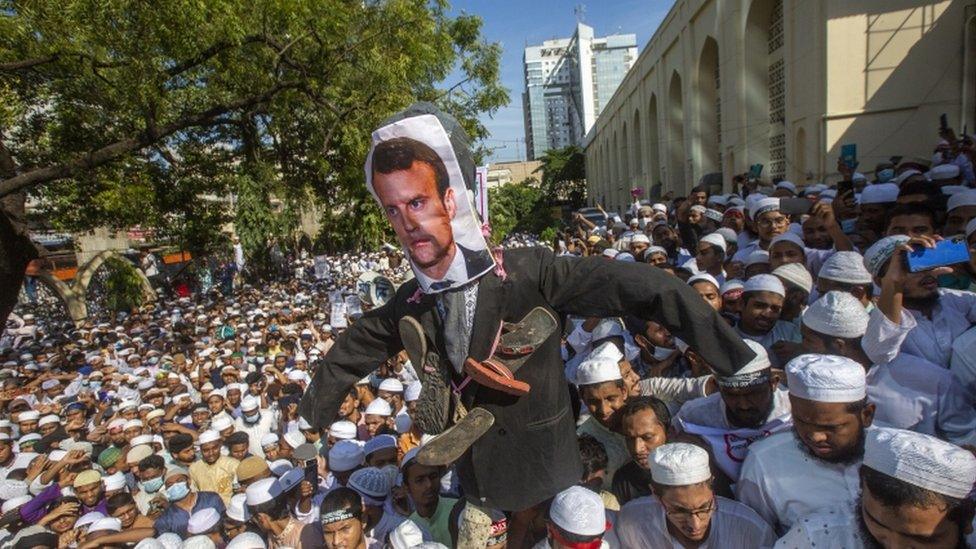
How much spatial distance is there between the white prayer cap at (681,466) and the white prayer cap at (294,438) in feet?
13.0

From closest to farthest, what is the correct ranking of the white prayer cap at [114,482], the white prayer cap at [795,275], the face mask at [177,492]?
the white prayer cap at [795,275] < the face mask at [177,492] < the white prayer cap at [114,482]

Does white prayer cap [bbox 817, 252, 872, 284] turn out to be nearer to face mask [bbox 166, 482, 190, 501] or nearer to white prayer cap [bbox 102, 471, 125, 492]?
face mask [bbox 166, 482, 190, 501]

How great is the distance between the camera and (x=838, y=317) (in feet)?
8.13

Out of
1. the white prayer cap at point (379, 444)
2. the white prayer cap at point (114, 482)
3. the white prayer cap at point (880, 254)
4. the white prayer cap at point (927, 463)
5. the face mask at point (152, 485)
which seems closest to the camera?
the white prayer cap at point (927, 463)

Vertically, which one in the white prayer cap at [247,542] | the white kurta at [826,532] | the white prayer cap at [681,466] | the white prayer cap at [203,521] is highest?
the white prayer cap at [681,466]

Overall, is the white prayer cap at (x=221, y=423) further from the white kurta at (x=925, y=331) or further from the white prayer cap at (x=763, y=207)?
→ the white prayer cap at (x=763, y=207)

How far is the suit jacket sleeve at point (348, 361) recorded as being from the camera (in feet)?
7.12

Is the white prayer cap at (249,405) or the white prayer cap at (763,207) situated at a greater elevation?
the white prayer cap at (763,207)

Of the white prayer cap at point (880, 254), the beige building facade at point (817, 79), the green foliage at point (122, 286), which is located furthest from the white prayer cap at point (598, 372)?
the green foliage at point (122, 286)

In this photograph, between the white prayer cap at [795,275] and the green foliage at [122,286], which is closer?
the white prayer cap at [795,275]

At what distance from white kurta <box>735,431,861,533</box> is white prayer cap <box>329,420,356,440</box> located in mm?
3145

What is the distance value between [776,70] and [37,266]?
71.2ft

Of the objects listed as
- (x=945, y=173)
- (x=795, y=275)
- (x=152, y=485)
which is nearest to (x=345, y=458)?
(x=152, y=485)

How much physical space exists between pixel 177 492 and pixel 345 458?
1.54 meters
